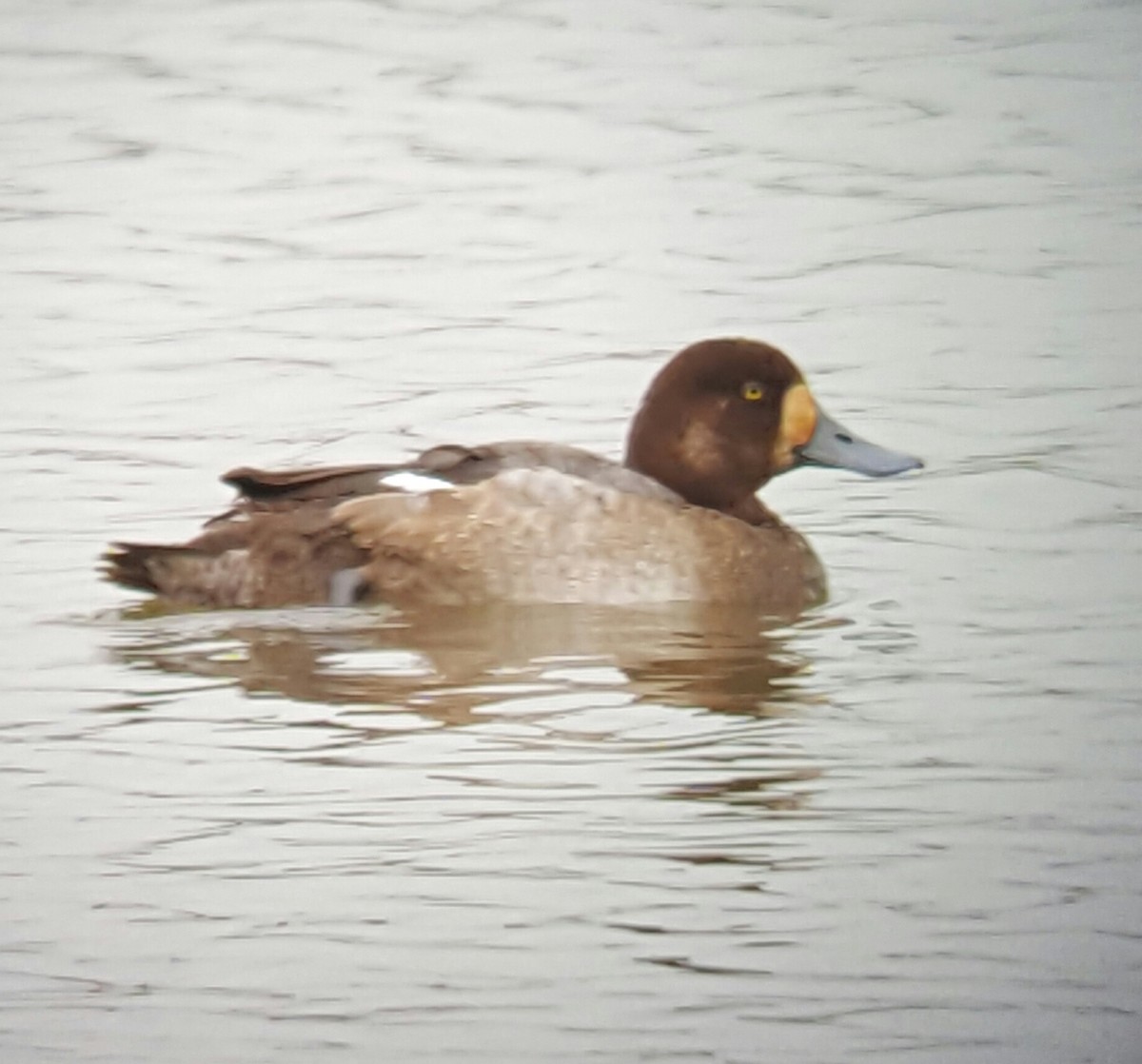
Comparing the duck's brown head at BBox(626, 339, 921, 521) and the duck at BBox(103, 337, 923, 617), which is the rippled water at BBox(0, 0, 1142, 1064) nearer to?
the duck at BBox(103, 337, 923, 617)

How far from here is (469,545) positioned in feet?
23.0

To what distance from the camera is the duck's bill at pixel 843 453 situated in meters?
7.44

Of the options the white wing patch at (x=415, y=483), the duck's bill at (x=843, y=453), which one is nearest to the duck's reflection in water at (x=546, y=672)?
the white wing patch at (x=415, y=483)

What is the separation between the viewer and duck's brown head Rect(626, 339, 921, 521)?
Result: 7.37 metres

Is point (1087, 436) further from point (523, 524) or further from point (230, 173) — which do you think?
point (230, 173)

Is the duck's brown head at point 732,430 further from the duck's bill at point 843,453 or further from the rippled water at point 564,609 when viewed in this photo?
the rippled water at point 564,609

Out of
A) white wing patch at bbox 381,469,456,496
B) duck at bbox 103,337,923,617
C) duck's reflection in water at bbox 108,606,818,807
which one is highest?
white wing patch at bbox 381,469,456,496

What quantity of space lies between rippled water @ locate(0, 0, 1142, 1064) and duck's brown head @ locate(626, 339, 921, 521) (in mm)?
300

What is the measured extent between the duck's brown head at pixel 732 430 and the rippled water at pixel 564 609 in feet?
0.99

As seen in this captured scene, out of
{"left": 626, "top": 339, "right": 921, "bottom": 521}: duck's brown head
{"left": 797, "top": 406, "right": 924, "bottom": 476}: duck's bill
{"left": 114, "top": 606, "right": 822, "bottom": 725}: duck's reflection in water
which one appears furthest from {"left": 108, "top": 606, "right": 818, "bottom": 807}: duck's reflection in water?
{"left": 797, "top": 406, "right": 924, "bottom": 476}: duck's bill

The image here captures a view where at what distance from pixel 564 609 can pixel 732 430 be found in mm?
723

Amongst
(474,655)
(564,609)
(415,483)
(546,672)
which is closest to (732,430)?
(564,609)

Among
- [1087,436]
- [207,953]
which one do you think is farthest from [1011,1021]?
[1087,436]

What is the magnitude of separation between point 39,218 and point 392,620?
4.38 meters
